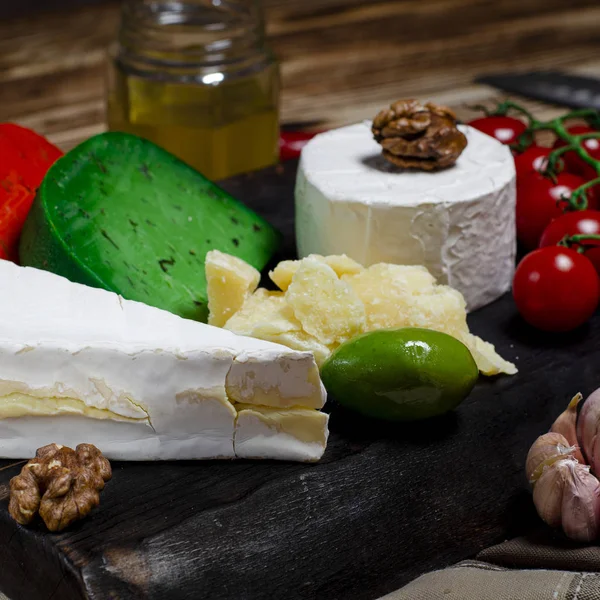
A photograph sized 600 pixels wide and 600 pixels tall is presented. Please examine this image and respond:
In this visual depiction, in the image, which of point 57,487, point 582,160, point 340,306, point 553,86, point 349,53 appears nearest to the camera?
point 57,487

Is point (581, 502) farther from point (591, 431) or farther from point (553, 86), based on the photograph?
point (553, 86)

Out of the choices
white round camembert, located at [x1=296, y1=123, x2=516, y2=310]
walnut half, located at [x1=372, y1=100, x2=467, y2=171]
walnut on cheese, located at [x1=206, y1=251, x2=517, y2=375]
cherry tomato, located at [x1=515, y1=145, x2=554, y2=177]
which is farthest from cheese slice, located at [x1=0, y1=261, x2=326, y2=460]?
cherry tomato, located at [x1=515, y1=145, x2=554, y2=177]

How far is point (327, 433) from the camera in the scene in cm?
195

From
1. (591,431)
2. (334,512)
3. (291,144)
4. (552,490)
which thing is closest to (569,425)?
(591,431)

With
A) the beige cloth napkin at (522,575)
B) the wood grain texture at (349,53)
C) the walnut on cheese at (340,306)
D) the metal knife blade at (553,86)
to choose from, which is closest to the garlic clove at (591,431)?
the beige cloth napkin at (522,575)

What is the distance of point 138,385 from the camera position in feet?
6.27

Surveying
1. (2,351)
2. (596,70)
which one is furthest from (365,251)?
(596,70)

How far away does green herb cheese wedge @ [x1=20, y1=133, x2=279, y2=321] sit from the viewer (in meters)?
2.22

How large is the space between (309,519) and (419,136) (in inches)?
39.8

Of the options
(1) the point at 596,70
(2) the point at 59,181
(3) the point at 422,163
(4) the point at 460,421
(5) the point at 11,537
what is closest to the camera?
(5) the point at 11,537

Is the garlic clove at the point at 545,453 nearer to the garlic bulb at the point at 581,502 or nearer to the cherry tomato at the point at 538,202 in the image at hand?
the garlic bulb at the point at 581,502

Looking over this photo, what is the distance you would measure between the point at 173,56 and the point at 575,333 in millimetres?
1536

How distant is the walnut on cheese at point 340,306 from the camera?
2.08m

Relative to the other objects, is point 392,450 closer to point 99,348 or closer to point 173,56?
point 99,348
